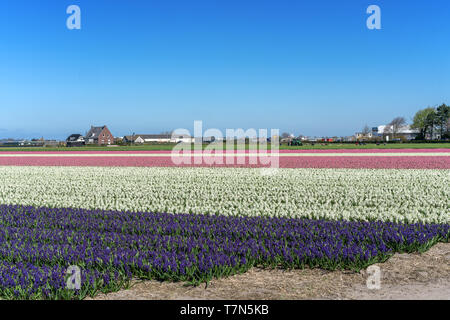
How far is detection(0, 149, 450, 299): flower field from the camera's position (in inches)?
264

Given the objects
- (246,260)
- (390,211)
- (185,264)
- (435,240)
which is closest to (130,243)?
(185,264)

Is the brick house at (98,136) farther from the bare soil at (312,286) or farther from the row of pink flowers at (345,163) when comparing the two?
the bare soil at (312,286)

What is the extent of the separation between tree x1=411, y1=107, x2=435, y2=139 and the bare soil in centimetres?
13273

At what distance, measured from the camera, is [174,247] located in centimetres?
779

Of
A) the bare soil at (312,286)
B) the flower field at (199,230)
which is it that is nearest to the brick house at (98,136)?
the flower field at (199,230)

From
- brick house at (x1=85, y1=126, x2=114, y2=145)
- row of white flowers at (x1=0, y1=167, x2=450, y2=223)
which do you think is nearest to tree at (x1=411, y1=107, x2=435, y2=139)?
brick house at (x1=85, y1=126, x2=114, y2=145)

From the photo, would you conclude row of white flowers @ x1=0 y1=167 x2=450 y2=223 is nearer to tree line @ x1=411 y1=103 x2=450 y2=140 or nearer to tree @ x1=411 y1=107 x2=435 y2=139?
tree line @ x1=411 y1=103 x2=450 y2=140

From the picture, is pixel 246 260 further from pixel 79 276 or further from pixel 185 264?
pixel 79 276

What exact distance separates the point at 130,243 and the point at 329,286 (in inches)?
154

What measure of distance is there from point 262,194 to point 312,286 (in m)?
8.19

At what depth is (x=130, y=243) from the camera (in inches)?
319

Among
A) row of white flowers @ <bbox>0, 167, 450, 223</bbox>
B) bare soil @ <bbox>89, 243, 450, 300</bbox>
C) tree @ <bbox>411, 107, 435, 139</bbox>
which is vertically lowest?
bare soil @ <bbox>89, 243, 450, 300</bbox>

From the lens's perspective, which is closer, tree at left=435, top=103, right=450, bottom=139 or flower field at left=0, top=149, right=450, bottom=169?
flower field at left=0, top=149, right=450, bottom=169
